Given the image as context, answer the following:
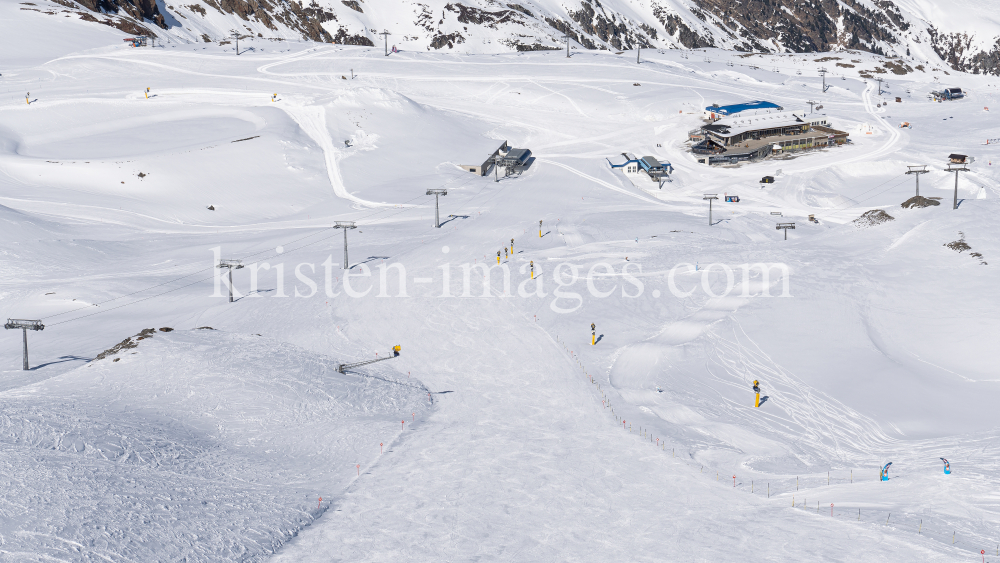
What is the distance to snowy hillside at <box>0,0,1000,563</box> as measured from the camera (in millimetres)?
25953

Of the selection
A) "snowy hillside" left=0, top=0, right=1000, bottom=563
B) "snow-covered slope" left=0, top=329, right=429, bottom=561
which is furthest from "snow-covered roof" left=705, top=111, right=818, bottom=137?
"snow-covered slope" left=0, top=329, right=429, bottom=561

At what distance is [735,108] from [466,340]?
74.6 m

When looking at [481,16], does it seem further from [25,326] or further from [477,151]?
[25,326]

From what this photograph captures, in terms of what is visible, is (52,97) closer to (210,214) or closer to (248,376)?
(210,214)

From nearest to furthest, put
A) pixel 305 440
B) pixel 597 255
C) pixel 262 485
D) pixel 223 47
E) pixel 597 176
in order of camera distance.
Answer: pixel 262 485, pixel 305 440, pixel 597 255, pixel 597 176, pixel 223 47

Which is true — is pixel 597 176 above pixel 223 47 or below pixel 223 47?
below

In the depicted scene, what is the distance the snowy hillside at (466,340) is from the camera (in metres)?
26.0

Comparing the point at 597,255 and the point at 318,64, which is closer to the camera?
the point at 597,255

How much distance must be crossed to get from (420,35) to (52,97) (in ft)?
267

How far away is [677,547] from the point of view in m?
24.6

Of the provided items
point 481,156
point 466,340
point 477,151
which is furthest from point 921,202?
point 477,151

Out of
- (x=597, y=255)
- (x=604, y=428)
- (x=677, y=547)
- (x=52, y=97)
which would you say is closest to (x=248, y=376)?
(x=604, y=428)

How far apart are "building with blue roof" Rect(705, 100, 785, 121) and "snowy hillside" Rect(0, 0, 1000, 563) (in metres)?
10.1

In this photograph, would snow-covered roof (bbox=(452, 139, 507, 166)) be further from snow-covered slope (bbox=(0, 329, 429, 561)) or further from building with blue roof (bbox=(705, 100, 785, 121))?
snow-covered slope (bbox=(0, 329, 429, 561))
